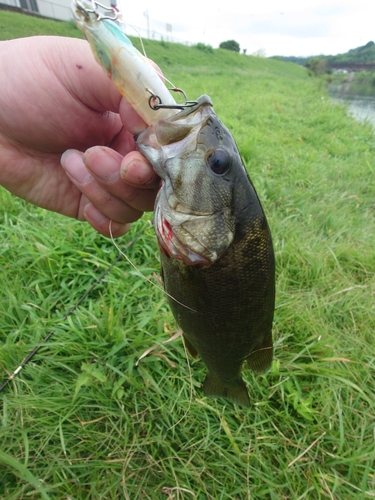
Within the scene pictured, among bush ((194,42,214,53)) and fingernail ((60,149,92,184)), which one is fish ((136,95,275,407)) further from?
bush ((194,42,214,53))

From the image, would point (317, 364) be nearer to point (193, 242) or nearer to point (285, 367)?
point (285, 367)

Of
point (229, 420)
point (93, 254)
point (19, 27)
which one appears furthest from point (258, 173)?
point (19, 27)

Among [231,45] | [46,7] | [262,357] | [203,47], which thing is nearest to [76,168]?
[262,357]

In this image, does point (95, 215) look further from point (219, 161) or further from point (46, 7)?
point (46, 7)

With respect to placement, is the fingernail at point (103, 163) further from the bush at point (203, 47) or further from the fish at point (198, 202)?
the bush at point (203, 47)

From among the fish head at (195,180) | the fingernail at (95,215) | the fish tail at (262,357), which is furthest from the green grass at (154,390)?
the fish head at (195,180)

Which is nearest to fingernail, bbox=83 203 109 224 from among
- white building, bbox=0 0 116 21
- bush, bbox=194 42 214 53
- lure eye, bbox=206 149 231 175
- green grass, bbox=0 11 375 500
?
green grass, bbox=0 11 375 500

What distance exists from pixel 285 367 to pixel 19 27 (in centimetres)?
2275

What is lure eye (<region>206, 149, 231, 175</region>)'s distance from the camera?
3.68ft

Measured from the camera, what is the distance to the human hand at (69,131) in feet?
4.60

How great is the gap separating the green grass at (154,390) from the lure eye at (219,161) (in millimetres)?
1285

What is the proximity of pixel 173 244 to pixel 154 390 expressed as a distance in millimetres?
1149

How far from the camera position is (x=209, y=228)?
3.79 feet

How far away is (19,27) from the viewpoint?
695 inches
